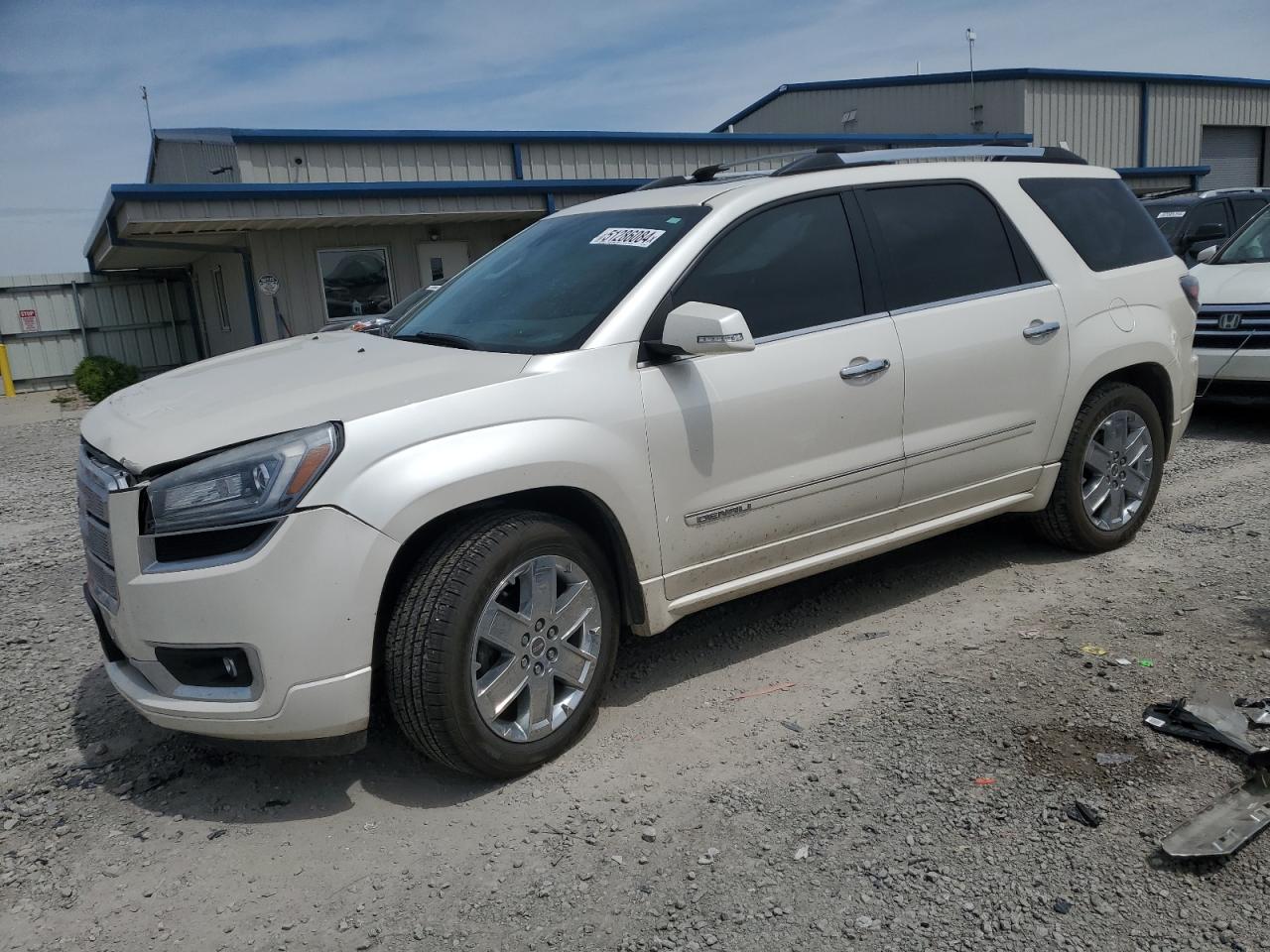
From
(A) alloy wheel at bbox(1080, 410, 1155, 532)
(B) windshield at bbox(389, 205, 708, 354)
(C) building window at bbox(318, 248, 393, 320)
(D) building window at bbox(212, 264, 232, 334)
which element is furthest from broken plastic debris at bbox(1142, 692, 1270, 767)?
(D) building window at bbox(212, 264, 232, 334)

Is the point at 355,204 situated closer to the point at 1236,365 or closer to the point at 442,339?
the point at 1236,365

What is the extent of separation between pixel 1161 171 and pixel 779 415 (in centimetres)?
2691

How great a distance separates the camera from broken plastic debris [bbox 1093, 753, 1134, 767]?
3.31 meters

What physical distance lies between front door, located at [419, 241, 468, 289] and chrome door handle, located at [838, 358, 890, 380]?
15589 mm

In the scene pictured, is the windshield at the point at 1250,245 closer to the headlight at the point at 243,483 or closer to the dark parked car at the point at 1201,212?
the dark parked car at the point at 1201,212

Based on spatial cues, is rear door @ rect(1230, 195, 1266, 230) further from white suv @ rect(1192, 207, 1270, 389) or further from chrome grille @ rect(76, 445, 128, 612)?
chrome grille @ rect(76, 445, 128, 612)

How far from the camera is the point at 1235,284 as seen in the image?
8367 mm

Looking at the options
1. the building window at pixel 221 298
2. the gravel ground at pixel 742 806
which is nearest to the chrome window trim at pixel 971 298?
the gravel ground at pixel 742 806

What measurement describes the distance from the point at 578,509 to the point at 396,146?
16436 millimetres

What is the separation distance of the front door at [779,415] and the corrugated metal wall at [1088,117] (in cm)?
2397

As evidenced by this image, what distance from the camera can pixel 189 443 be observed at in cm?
310

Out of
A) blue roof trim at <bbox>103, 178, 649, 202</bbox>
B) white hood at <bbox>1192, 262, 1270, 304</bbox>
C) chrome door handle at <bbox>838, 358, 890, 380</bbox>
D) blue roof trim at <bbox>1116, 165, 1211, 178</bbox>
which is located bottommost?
white hood at <bbox>1192, 262, 1270, 304</bbox>

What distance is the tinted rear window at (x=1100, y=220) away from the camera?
16.4 ft

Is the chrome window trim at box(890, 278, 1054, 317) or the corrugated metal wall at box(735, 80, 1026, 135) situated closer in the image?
the chrome window trim at box(890, 278, 1054, 317)
